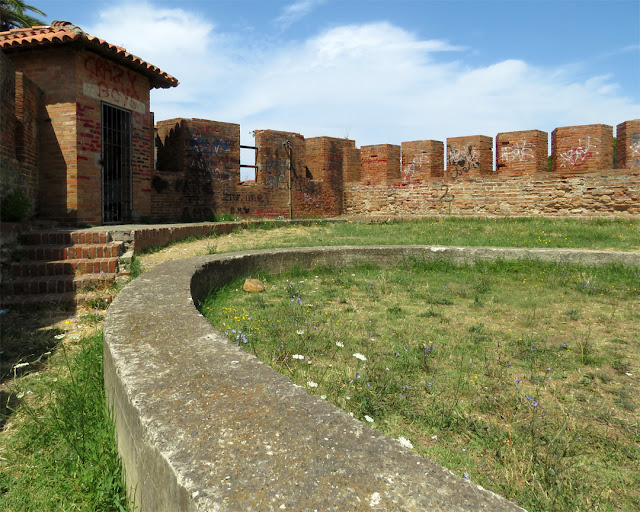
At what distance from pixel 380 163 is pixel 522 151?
4.33 meters

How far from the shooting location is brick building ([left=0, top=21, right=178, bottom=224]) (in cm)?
769

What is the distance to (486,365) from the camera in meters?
2.94

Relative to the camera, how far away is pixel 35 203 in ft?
26.8

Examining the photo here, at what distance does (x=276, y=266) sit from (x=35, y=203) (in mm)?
5317

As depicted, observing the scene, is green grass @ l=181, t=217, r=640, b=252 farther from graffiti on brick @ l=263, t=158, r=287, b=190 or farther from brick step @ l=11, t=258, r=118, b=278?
graffiti on brick @ l=263, t=158, r=287, b=190

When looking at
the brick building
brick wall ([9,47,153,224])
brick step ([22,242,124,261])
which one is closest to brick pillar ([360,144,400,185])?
the brick building

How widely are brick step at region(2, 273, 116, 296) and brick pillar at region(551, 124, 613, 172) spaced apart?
11403 mm

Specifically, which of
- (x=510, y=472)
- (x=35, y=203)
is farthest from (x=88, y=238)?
(x=510, y=472)

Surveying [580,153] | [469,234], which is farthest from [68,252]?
[580,153]

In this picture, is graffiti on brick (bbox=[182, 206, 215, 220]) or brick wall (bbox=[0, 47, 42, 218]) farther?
graffiti on brick (bbox=[182, 206, 215, 220])

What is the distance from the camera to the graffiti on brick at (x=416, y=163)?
1342cm

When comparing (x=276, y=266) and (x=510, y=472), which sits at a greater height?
(x=276, y=266)

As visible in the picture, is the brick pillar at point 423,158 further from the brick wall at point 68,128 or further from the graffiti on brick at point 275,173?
the brick wall at point 68,128

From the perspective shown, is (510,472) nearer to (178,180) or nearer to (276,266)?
(276,266)
